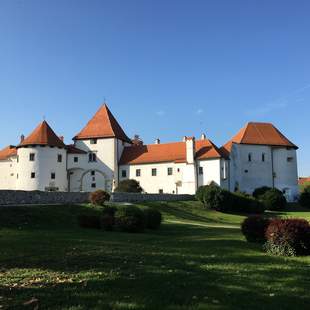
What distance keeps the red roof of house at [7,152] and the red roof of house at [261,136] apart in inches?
1337

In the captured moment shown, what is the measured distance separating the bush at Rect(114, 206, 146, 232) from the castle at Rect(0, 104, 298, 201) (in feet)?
123

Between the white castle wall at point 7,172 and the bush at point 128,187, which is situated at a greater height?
the white castle wall at point 7,172

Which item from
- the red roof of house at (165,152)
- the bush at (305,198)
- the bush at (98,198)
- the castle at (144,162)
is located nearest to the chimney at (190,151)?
the castle at (144,162)

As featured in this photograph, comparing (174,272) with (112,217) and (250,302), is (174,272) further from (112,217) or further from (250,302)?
(112,217)

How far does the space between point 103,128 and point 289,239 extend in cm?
5470

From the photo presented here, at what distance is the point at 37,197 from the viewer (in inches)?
1460

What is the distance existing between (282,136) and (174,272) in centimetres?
6654

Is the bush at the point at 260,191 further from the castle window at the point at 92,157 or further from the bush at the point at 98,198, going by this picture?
the bush at the point at 98,198

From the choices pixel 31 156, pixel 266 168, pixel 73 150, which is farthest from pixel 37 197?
pixel 266 168

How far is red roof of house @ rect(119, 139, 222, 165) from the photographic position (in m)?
61.3

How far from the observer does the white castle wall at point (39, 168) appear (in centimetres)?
5878

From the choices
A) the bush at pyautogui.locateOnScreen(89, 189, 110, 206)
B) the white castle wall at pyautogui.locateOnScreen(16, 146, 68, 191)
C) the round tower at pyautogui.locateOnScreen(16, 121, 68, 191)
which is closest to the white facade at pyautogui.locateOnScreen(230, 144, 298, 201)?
the round tower at pyautogui.locateOnScreen(16, 121, 68, 191)

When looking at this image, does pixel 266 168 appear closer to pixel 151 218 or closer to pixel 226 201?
Answer: pixel 226 201

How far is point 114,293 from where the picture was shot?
23.7ft
